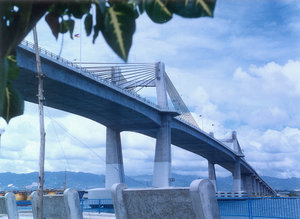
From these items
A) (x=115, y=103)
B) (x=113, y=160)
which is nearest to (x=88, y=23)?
(x=115, y=103)

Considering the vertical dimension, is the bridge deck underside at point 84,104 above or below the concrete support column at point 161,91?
below

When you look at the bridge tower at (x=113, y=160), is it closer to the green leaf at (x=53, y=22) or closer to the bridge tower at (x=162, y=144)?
the bridge tower at (x=162, y=144)

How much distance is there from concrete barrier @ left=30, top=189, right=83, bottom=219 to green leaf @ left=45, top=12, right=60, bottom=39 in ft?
32.4

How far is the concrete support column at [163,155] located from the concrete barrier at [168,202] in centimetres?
4399

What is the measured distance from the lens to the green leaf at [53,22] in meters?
1.77

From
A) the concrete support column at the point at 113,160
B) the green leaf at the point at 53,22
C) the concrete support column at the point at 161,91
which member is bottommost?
the green leaf at the point at 53,22

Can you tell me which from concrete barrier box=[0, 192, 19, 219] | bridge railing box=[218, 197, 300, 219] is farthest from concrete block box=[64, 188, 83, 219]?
bridge railing box=[218, 197, 300, 219]

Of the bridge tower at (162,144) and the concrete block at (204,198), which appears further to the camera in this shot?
the bridge tower at (162,144)

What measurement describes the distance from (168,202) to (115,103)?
35990mm

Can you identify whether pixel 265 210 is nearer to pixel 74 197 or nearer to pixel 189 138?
pixel 74 197

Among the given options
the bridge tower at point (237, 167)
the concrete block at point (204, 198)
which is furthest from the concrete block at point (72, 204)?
the bridge tower at point (237, 167)

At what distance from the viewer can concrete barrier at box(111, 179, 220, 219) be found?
7207mm

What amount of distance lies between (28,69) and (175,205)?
86.6ft

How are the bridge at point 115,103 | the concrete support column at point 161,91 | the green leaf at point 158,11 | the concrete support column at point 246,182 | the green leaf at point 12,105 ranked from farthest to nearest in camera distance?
the concrete support column at point 246,182 < the concrete support column at point 161,91 < the bridge at point 115,103 < the green leaf at point 12,105 < the green leaf at point 158,11
